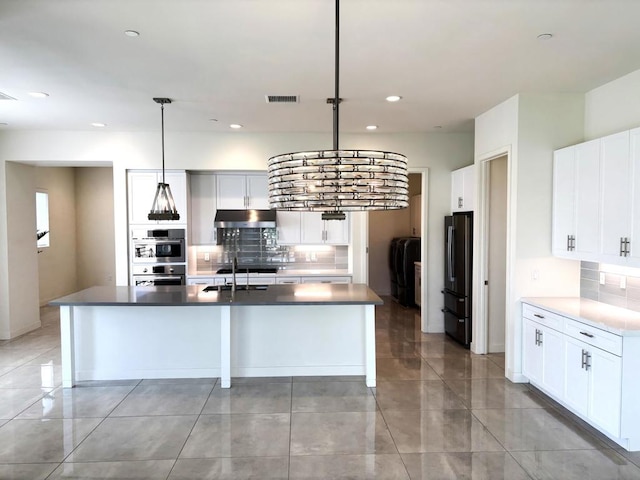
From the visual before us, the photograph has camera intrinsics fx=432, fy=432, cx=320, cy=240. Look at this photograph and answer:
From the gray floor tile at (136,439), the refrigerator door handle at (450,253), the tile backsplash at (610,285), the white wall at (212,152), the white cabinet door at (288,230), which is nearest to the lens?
the gray floor tile at (136,439)

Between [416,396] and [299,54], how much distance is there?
3.10 m

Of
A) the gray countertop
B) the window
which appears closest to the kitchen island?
the gray countertop

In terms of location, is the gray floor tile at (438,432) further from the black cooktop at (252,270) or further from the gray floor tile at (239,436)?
the black cooktop at (252,270)

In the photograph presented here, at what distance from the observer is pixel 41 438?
3.20 metres

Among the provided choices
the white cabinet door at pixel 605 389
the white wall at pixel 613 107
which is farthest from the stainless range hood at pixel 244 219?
the white cabinet door at pixel 605 389

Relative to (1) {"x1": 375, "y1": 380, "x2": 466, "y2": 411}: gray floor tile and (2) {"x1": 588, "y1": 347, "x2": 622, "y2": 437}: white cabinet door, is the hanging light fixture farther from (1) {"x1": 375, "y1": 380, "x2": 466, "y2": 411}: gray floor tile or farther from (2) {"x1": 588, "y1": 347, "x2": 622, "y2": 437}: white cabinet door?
(2) {"x1": 588, "y1": 347, "x2": 622, "y2": 437}: white cabinet door

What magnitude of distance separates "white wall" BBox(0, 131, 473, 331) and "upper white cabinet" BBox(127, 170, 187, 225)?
103 mm

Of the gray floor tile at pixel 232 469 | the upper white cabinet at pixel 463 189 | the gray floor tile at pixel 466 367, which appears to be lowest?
the gray floor tile at pixel 232 469

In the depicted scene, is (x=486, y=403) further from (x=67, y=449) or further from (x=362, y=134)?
(x=362, y=134)

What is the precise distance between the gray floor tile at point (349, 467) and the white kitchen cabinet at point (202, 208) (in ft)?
13.7

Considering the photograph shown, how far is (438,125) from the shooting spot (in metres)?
5.63

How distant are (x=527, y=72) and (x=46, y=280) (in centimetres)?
816

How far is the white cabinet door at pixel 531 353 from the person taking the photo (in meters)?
3.96

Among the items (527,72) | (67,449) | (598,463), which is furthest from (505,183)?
(67,449)
